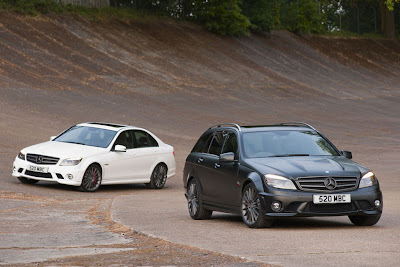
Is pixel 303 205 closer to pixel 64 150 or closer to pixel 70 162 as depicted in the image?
pixel 70 162

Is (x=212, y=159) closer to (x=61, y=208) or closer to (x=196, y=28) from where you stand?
(x=61, y=208)

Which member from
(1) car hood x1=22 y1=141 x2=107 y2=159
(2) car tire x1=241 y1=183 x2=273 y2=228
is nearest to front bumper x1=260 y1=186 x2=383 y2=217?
(2) car tire x1=241 y1=183 x2=273 y2=228

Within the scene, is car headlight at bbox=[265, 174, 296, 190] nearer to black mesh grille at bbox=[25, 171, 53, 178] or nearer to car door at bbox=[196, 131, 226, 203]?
car door at bbox=[196, 131, 226, 203]

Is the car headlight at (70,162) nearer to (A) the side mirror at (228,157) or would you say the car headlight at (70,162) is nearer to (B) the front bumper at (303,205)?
(A) the side mirror at (228,157)

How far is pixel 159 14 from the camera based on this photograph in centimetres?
6025

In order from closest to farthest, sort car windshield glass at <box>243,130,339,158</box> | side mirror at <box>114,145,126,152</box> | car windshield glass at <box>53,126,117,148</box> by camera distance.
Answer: car windshield glass at <box>243,130,339,158</box>
side mirror at <box>114,145,126,152</box>
car windshield glass at <box>53,126,117,148</box>

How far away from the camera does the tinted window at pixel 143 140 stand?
2095 centimetres

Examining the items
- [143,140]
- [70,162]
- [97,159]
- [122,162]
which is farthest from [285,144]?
[143,140]

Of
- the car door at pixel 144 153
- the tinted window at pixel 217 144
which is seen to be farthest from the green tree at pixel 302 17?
the tinted window at pixel 217 144

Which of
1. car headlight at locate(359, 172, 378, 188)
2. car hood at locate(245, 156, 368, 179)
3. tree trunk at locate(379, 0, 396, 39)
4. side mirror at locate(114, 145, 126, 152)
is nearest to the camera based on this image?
car hood at locate(245, 156, 368, 179)

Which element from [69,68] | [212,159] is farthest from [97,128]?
[69,68]

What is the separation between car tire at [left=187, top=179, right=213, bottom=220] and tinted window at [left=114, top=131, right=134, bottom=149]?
6701 mm

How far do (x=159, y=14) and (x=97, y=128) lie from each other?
132ft

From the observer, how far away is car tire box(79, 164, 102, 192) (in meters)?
19.1
